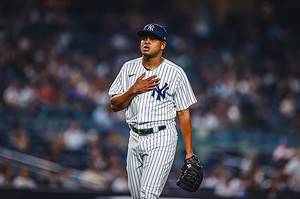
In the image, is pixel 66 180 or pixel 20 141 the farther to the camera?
pixel 20 141

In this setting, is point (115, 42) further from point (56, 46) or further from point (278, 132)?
point (278, 132)

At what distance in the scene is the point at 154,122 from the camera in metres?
7.42

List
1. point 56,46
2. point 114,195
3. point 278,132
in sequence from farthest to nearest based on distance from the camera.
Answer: point 56,46
point 278,132
point 114,195

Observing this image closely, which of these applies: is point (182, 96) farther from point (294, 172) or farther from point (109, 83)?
point (109, 83)

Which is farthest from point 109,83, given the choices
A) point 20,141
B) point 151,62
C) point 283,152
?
point 151,62

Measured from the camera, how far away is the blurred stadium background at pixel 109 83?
41.4ft

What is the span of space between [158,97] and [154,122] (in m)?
0.20

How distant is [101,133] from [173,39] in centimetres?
439

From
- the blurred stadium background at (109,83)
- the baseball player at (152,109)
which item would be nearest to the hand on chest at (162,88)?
the baseball player at (152,109)

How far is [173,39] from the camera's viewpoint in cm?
1806

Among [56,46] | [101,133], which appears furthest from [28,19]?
[101,133]

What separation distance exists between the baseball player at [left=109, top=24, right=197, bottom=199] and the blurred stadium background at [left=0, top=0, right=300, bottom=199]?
8.61ft

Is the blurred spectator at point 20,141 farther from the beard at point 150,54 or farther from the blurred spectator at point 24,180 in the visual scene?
the beard at point 150,54

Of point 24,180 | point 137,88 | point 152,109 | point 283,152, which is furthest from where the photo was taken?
point 283,152
